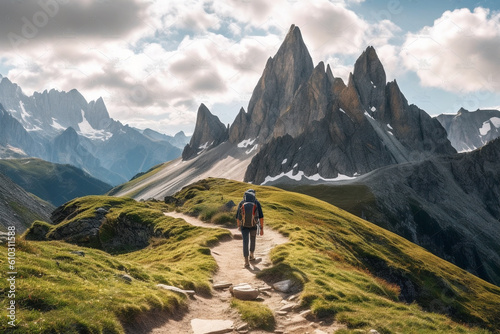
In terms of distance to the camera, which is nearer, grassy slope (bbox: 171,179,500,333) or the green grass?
the green grass

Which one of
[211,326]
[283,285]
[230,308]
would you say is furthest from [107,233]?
[211,326]

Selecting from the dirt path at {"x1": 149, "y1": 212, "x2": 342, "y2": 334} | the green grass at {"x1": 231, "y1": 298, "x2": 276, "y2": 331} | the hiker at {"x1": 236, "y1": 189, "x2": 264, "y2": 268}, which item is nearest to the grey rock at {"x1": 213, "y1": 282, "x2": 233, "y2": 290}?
the dirt path at {"x1": 149, "y1": 212, "x2": 342, "y2": 334}

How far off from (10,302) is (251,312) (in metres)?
8.45

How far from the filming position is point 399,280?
4288 cm

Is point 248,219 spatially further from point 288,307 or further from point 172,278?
point 288,307

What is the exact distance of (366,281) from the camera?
21641mm

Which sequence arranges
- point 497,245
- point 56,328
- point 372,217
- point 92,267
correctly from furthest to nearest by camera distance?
point 497,245, point 372,217, point 92,267, point 56,328

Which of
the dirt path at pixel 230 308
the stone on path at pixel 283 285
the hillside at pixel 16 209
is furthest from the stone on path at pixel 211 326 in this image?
the hillside at pixel 16 209

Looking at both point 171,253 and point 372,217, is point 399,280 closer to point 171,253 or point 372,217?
point 171,253

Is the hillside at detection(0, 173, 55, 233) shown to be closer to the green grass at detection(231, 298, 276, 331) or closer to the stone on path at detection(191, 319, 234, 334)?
the stone on path at detection(191, 319, 234, 334)

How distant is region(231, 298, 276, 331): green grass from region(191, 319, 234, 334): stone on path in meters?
0.71

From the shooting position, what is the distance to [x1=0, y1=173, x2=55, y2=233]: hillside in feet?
390

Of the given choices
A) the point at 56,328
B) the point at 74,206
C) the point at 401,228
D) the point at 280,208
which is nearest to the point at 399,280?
the point at 280,208

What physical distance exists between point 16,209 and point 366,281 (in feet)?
491
